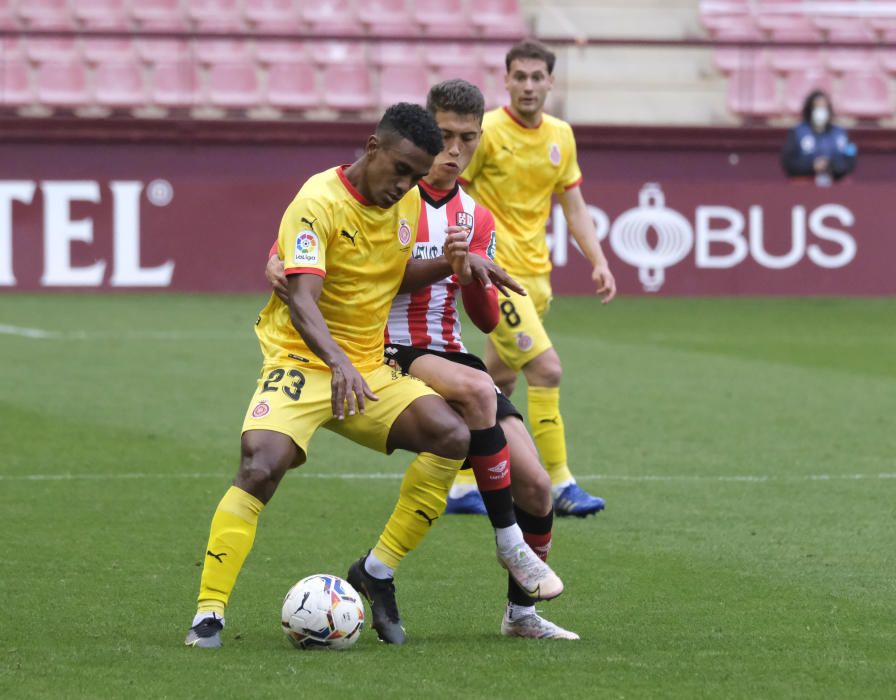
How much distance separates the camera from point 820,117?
64.5 ft

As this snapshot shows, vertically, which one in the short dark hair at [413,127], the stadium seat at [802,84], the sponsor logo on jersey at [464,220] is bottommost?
the sponsor logo on jersey at [464,220]

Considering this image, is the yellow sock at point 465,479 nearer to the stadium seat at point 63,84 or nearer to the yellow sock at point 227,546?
the yellow sock at point 227,546

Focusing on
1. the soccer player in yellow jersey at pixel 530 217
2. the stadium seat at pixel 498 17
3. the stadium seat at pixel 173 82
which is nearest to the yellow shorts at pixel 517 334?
the soccer player in yellow jersey at pixel 530 217

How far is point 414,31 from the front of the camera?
22.0 m

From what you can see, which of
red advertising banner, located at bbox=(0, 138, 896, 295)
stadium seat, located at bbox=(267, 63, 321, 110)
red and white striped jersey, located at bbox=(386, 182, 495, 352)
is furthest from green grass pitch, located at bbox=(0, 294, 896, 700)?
stadium seat, located at bbox=(267, 63, 321, 110)

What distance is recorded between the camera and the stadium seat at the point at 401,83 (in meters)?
20.9

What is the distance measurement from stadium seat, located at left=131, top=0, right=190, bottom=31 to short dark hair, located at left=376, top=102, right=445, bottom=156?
16.6 meters

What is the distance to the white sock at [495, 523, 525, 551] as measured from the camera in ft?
17.6

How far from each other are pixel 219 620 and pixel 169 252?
13715 millimetres

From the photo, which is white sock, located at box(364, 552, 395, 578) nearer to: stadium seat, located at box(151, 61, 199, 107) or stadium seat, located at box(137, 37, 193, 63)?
stadium seat, located at box(151, 61, 199, 107)

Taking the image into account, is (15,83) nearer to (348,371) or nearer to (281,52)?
(281,52)

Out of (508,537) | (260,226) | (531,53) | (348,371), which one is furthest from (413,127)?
(260,226)

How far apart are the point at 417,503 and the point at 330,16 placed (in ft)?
56.5

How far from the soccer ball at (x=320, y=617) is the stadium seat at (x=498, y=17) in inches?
694
